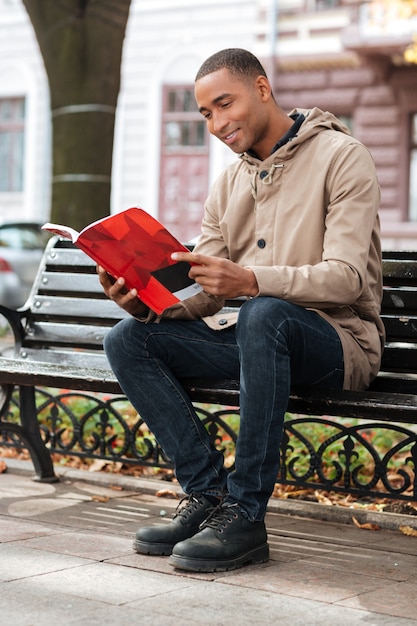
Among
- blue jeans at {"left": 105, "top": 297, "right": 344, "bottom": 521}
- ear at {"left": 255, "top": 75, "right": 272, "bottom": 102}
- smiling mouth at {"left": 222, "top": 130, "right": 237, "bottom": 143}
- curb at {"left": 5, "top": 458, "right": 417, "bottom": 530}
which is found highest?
ear at {"left": 255, "top": 75, "right": 272, "bottom": 102}

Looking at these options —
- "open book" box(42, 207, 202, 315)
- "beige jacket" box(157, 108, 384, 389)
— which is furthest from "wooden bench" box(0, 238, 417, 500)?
"open book" box(42, 207, 202, 315)

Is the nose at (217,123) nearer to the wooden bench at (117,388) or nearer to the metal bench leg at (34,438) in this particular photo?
the wooden bench at (117,388)

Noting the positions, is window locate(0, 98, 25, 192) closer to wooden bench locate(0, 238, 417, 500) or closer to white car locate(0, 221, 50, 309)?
white car locate(0, 221, 50, 309)

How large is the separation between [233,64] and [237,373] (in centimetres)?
103

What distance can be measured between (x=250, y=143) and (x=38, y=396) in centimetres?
302

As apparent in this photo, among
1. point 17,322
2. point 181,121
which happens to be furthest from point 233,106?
point 181,121

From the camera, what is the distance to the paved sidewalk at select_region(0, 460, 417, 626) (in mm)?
2809

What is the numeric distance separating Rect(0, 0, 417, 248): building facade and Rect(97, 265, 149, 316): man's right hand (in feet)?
39.4

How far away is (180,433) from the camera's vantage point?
A: 3.62m

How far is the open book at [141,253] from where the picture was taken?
332 centimetres

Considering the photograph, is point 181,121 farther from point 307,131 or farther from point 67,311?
point 307,131

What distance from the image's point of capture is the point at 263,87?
3705 millimetres

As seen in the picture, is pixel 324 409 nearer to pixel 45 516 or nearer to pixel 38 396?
pixel 45 516

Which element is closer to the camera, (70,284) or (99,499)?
(99,499)
